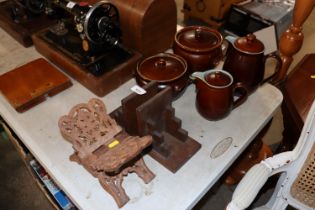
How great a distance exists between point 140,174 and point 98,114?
8.0 inches

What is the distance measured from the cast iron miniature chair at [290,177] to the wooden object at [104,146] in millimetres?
246

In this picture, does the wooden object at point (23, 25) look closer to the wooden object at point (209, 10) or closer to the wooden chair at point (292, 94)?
the wooden chair at point (292, 94)

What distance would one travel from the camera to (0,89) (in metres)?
1.00

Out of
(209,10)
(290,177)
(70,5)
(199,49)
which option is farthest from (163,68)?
(209,10)

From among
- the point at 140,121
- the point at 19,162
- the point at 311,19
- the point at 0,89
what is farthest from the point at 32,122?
the point at 311,19

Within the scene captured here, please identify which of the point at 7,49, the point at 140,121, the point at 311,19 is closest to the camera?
the point at 140,121

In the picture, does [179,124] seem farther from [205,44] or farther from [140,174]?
[205,44]

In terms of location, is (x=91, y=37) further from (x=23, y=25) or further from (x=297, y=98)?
(x=297, y=98)

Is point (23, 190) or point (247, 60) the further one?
point (23, 190)

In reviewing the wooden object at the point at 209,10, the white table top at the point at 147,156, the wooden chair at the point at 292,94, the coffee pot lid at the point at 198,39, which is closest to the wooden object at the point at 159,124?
the white table top at the point at 147,156

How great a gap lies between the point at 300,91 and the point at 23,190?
139cm

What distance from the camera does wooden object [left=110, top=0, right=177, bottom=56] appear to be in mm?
1052

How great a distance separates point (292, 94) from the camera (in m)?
1.18

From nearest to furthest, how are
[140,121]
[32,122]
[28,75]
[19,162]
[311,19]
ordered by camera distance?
[140,121]
[32,122]
[28,75]
[19,162]
[311,19]
